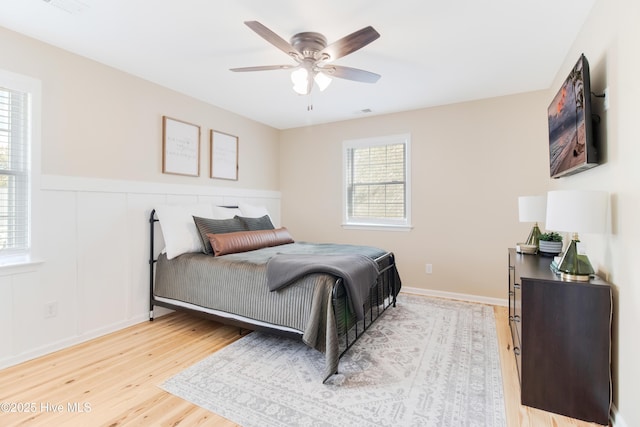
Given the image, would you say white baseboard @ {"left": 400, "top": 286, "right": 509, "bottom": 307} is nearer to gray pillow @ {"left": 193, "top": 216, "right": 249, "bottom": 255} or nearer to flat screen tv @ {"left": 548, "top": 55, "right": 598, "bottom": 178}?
flat screen tv @ {"left": 548, "top": 55, "right": 598, "bottom": 178}

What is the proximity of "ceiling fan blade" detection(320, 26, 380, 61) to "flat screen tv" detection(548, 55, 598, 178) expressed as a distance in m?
1.26

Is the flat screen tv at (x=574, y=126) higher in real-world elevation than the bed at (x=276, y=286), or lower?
higher

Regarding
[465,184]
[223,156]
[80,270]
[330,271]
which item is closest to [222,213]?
[223,156]

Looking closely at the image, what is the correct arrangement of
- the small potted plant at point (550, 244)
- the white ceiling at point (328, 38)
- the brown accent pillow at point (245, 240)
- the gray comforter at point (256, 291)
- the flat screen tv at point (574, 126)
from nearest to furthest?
the flat screen tv at point (574, 126) < the white ceiling at point (328, 38) < the gray comforter at point (256, 291) < the small potted plant at point (550, 244) < the brown accent pillow at point (245, 240)

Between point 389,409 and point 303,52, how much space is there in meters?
2.46

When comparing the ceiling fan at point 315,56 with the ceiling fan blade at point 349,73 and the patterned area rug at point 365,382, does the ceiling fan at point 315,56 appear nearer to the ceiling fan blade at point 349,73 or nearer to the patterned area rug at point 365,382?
the ceiling fan blade at point 349,73

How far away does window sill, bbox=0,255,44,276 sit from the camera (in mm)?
2309

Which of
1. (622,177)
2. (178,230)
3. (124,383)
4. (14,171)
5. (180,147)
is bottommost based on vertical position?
(124,383)

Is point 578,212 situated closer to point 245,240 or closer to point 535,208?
point 535,208

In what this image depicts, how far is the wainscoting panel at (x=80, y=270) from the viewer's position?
2.41m

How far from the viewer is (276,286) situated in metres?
2.42

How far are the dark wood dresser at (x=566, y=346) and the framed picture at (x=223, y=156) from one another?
351cm

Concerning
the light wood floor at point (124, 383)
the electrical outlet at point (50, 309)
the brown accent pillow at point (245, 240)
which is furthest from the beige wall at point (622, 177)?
the electrical outlet at point (50, 309)

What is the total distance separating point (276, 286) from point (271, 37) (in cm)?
171
